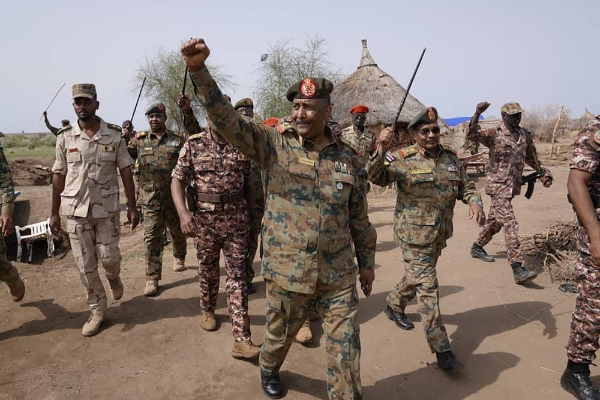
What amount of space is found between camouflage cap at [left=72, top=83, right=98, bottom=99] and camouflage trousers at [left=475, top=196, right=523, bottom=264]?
536 centimetres

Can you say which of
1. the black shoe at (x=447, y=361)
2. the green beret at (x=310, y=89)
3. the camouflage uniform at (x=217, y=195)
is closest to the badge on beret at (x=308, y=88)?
the green beret at (x=310, y=89)

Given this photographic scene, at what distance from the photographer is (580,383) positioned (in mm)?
3123

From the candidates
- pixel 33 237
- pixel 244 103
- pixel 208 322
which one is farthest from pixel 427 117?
pixel 33 237

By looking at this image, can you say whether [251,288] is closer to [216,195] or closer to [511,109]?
[216,195]

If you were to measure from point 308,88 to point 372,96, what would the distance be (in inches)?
623

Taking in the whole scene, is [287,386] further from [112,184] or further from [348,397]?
[112,184]

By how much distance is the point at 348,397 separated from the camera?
2617mm

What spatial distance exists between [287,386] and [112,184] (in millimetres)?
2686

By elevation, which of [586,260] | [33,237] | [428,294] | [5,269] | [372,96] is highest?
[372,96]

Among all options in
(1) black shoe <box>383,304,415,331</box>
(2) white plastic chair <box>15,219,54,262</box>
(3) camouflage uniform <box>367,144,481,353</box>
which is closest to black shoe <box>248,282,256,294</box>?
(1) black shoe <box>383,304,415,331</box>

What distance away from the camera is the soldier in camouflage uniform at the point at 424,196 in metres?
3.70

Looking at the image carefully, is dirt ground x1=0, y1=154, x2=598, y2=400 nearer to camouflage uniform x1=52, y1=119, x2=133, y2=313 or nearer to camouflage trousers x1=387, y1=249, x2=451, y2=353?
camouflage trousers x1=387, y1=249, x2=451, y2=353

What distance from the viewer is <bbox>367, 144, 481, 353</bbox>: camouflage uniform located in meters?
3.69

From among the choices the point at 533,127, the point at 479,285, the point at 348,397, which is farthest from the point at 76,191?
the point at 533,127
